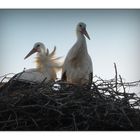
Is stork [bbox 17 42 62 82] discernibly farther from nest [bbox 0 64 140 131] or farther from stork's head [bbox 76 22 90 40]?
nest [bbox 0 64 140 131]

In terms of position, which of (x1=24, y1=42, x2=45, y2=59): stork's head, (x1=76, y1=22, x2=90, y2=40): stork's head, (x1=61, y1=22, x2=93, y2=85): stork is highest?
(x1=76, y1=22, x2=90, y2=40): stork's head

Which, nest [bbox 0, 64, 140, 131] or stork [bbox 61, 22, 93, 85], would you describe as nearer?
nest [bbox 0, 64, 140, 131]

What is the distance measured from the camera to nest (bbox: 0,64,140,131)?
3.36m

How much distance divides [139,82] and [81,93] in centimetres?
31

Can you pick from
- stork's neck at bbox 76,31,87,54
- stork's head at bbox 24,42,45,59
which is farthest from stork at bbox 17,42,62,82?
stork's neck at bbox 76,31,87,54

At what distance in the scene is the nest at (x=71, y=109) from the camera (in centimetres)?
336

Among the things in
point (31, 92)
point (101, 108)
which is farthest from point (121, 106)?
point (31, 92)

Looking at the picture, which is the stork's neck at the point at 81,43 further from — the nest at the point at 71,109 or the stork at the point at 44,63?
the nest at the point at 71,109

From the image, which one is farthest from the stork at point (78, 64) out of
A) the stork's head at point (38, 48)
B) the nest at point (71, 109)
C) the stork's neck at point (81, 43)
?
the nest at point (71, 109)

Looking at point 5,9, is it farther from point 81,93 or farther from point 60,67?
point 60,67

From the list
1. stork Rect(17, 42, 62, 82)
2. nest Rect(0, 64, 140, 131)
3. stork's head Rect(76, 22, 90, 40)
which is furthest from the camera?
stork Rect(17, 42, 62, 82)

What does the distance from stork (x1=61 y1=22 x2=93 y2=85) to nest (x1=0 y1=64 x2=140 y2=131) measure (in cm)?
64

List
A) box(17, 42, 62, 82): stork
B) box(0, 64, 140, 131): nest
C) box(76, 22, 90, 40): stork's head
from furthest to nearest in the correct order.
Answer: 1. box(17, 42, 62, 82): stork
2. box(76, 22, 90, 40): stork's head
3. box(0, 64, 140, 131): nest

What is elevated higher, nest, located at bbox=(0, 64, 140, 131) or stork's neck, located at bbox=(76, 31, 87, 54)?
stork's neck, located at bbox=(76, 31, 87, 54)
